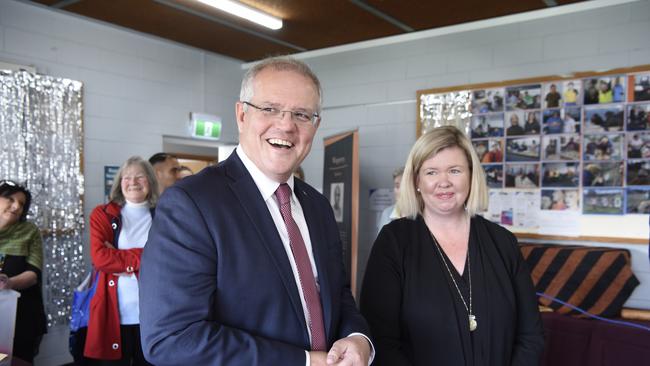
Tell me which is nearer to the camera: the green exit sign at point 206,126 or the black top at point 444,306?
the black top at point 444,306

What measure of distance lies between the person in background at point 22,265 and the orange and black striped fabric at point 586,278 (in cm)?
342

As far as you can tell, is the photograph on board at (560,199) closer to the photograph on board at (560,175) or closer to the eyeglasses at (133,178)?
the photograph on board at (560,175)

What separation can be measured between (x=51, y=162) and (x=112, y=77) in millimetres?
1002

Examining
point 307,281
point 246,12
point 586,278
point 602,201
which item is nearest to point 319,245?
point 307,281

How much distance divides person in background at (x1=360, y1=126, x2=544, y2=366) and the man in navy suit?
0.31 meters

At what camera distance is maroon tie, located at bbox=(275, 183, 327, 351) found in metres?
1.24

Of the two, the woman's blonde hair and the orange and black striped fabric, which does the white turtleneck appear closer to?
the woman's blonde hair

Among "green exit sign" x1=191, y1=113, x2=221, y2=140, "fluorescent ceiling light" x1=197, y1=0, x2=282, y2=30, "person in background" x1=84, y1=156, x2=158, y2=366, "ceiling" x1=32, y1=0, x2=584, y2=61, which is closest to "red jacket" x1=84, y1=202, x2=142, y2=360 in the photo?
"person in background" x1=84, y1=156, x2=158, y2=366

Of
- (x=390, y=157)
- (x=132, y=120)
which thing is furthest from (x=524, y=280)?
(x=132, y=120)

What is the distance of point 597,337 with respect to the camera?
3375 mm

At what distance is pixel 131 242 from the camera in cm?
306

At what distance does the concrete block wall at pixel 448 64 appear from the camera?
12.6 feet

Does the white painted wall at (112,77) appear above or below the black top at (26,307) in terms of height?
above

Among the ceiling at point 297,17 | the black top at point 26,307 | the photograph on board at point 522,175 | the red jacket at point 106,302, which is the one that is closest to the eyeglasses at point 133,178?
the red jacket at point 106,302
